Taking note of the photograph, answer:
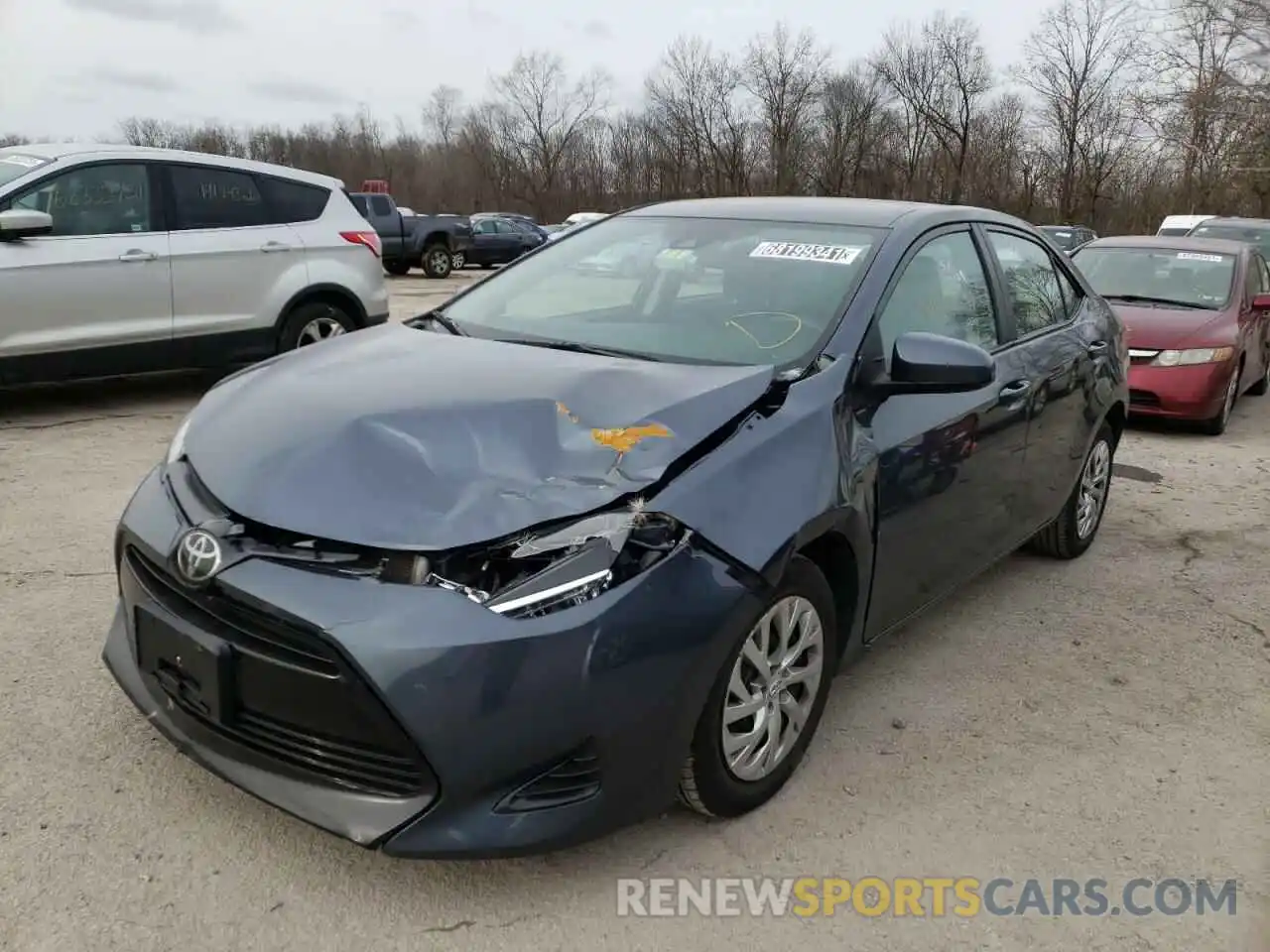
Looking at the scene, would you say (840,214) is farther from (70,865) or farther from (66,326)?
(66,326)

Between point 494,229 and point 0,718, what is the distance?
25899 millimetres

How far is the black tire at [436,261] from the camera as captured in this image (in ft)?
77.2

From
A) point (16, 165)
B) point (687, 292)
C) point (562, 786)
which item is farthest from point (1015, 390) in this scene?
Answer: point (16, 165)

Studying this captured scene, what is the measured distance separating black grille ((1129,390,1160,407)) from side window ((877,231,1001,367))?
4656 millimetres

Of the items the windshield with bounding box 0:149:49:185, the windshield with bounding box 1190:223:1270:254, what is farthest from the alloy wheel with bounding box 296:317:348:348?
the windshield with bounding box 1190:223:1270:254

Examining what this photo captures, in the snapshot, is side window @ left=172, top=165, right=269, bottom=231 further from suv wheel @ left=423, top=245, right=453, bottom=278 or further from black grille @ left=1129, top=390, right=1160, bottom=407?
suv wheel @ left=423, top=245, right=453, bottom=278

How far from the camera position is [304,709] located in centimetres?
215

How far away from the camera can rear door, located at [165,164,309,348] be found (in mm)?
6789

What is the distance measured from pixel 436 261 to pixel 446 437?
72.8ft

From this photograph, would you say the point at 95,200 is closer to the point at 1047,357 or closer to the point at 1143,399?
the point at 1047,357

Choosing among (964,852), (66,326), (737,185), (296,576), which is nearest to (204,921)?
(296,576)

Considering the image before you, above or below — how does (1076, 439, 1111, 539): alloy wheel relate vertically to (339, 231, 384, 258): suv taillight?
below

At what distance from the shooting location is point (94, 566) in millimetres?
4145

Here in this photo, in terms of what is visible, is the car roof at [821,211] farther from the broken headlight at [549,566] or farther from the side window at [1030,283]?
the broken headlight at [549,566]
